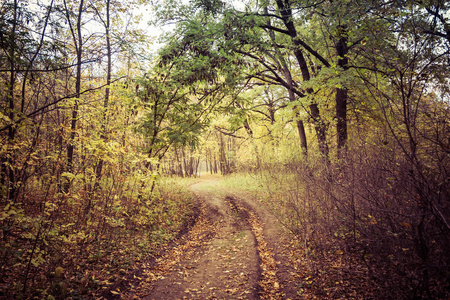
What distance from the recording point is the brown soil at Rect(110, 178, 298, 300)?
4.80 metres

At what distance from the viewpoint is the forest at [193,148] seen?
3355mm

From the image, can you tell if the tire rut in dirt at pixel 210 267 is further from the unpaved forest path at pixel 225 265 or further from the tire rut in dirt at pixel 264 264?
the tire rut in dirt at pixel 264 264

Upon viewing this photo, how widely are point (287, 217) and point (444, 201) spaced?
598 cm

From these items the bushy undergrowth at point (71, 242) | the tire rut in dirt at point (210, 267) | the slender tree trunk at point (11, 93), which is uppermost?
the slender tree trunk at point (11, 93)

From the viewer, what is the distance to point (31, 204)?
6.46 m

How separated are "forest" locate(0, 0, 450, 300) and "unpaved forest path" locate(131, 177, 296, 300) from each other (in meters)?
0.07

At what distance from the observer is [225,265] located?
6.11m

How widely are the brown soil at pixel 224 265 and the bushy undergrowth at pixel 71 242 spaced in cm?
73

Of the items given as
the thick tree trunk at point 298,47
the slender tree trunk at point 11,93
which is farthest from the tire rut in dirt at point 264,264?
the slender tree trunk at point 11,93

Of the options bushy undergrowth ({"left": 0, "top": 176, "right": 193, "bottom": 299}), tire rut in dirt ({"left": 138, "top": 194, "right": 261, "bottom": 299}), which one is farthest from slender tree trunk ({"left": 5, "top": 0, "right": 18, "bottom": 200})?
tire rut in dirt ({"left": 138, "top": 194, "right": 261, "bottom": 299})

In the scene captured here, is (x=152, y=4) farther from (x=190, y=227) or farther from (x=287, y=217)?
(x=287, y=217)

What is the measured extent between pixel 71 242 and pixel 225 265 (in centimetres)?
393

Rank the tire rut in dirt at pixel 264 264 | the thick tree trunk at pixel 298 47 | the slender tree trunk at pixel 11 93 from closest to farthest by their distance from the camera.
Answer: the slender tree trunk at pixel 11 93 → the tire rut in dirt at pixel 264 264 → the thick tree trunk at pixel 298 47

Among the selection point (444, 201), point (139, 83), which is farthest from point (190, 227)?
point (444, 201)
